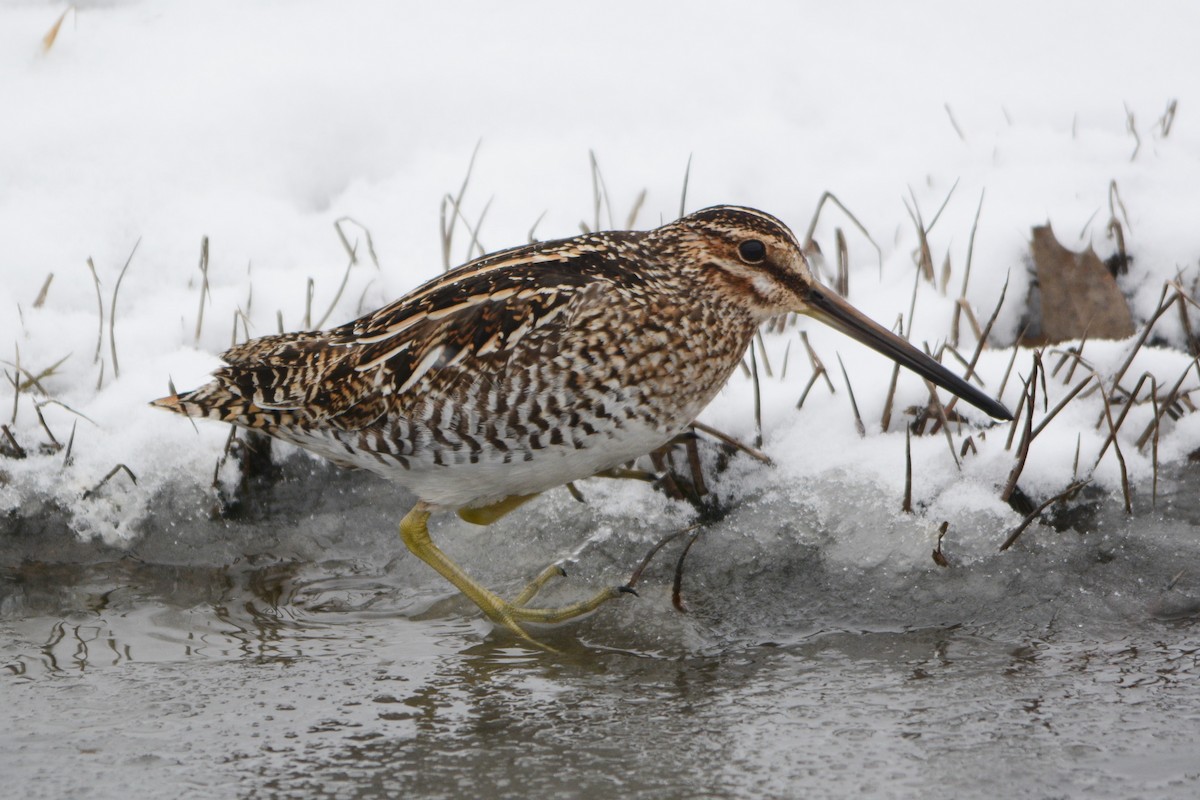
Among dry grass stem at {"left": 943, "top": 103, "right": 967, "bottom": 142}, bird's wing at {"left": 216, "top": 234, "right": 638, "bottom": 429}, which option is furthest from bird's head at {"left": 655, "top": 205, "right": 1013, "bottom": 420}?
dry grass stem at {"left": 943, "top": 103, "right": 967, "bottom": 142}

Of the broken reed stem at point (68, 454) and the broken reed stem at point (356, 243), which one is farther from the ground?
the broken reed stem at point (356, 243)

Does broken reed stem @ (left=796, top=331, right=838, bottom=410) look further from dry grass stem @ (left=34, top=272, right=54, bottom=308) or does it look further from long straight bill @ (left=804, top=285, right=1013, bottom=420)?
dry grass stem @ (left=34, top=272, right=54, bottom=308)

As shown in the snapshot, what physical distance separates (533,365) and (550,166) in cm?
260

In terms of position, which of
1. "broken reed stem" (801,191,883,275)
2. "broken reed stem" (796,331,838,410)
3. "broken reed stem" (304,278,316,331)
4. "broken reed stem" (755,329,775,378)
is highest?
"broken reed stem" (801,191,883,275)

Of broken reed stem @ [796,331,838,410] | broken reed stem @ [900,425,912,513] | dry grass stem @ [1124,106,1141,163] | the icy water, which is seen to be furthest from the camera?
dry grass stem @ [1124,106,1141,163]

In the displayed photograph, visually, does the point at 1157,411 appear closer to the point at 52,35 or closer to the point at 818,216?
the point at 818,216

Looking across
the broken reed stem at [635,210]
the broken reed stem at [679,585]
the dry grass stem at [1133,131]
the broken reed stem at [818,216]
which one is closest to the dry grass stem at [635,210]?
the broken reed stem at [635,210]

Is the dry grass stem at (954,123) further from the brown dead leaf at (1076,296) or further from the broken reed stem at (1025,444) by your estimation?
the broken reed stem at (1025,444)

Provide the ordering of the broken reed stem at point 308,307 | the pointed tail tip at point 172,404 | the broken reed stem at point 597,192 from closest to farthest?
the pointed tail tip at point 172,404 → the broken reed stem at point 308,307 → the broken reed stem at point 597,192

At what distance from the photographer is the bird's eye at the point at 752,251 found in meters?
4.00

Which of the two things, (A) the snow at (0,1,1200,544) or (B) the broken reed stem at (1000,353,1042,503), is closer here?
(B) the broken reed stem at (1000,353,1042,503)

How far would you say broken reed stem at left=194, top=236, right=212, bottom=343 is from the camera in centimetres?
502

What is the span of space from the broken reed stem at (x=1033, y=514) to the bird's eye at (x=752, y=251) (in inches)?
39.0

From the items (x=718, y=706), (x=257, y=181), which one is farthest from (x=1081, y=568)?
(x=257, y=181)
